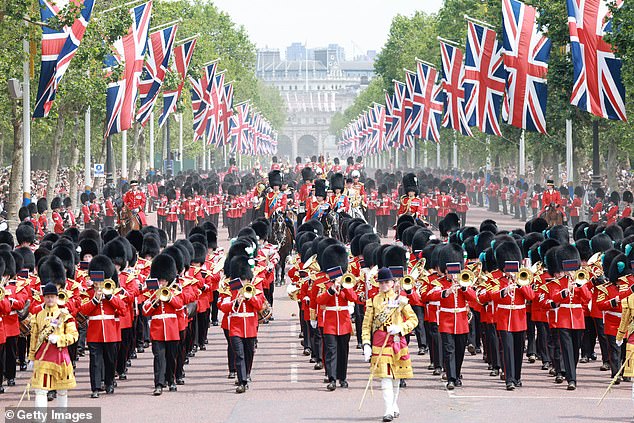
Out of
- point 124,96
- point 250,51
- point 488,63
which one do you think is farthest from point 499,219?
point 250,51

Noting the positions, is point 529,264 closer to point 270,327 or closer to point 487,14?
point 270,327

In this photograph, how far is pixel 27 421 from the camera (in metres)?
13.9

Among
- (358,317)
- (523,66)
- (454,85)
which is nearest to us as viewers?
(358,317)

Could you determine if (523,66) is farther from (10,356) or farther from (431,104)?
(10,356)

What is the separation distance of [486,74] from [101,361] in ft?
81.3

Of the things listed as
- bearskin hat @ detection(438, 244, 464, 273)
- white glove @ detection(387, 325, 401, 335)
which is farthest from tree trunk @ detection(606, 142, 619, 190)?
white glove @ detection(387, 325, 401, 335)

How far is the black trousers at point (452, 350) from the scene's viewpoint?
1591 cm

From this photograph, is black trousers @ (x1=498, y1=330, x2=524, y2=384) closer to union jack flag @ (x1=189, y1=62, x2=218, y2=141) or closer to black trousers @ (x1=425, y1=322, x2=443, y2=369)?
black trousers @ (x1=425, y1=322, x2=443, y2=369)

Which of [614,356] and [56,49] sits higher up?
[56,49]

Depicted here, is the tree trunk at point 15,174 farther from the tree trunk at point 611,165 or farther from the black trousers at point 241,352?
the tree trunk at point 611,165

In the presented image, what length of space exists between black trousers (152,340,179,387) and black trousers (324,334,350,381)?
1.73 metres

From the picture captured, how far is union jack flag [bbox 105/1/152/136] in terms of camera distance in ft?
116

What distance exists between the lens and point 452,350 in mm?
15984

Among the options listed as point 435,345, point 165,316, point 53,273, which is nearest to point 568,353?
point 435,345
